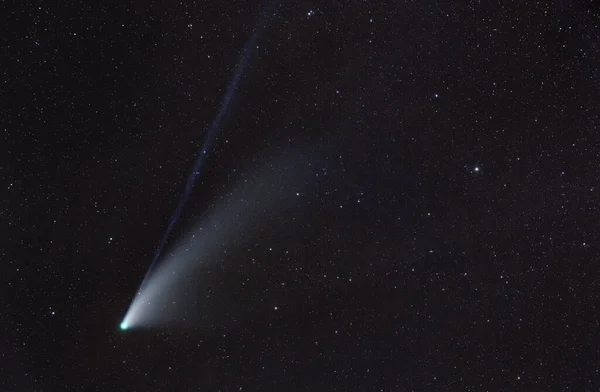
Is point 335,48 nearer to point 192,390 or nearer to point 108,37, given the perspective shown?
point 108,37

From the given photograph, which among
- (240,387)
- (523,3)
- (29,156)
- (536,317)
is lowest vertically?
(536,317)

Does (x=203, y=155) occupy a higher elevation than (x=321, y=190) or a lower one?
higher

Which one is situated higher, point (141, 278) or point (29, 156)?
point (29, 156)

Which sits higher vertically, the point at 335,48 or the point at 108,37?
the point at 108,37

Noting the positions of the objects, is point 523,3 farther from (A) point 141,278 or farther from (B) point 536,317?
(A) point 141,278

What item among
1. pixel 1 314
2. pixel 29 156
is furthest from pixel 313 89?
pixel 1 314

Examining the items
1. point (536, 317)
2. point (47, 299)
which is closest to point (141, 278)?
point (47, 299)
